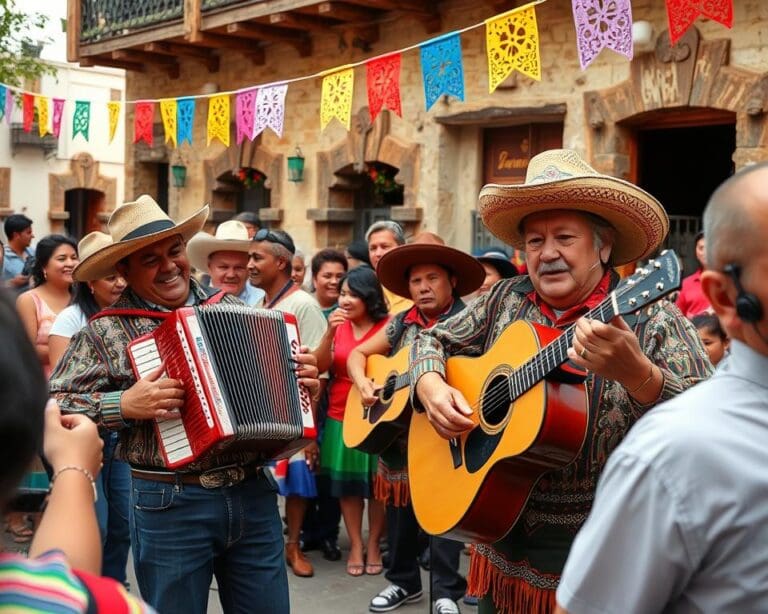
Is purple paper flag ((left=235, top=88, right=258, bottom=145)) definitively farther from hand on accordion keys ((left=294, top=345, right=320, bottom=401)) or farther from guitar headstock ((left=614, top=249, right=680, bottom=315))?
guitar headstock ((left=614, top=249, right=680, bottom=315))

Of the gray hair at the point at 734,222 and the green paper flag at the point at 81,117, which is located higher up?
the green paper flag at the point at 81,117

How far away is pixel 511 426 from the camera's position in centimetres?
301

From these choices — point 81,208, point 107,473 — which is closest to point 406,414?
point 107,473

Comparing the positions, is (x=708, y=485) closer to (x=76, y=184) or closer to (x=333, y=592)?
(x=333, y=592)

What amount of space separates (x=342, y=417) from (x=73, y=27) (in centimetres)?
1176

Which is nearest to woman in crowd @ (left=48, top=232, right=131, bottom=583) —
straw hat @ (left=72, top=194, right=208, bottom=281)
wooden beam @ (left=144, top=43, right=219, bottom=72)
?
straw hat @ (left=72, top=194, right=208, bottom=281)

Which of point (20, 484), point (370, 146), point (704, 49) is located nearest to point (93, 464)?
point (20, 484)

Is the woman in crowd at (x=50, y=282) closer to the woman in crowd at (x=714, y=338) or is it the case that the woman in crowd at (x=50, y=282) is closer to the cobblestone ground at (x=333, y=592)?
the cobblestone ground at (x=333, y=592)

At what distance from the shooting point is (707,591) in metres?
1.57

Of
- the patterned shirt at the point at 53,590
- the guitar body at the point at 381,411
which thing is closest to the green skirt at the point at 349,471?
the guitar body at the point at 381,411

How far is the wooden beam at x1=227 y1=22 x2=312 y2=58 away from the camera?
1272cm

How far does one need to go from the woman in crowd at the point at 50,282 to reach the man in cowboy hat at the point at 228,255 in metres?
0.84

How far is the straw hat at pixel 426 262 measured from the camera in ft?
16.7

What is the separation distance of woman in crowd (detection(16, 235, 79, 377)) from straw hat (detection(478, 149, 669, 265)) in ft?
11.5
